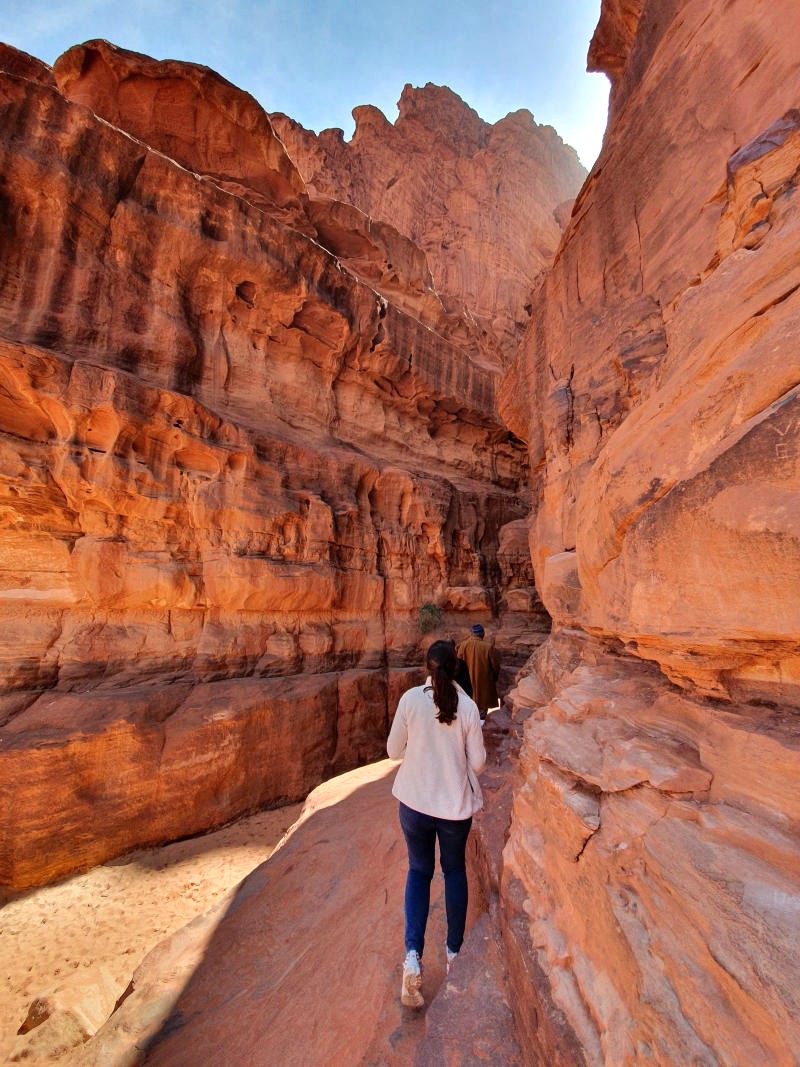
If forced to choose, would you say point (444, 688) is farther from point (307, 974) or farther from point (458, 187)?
point (458, 187)

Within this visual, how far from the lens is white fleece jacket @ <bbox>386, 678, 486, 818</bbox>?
7.87 feet

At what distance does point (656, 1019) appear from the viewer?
1.35 metres

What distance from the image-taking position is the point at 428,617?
11875 millimetres

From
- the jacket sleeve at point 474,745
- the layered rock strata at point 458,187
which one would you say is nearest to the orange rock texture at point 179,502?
the jacket sleeve at point 474,745

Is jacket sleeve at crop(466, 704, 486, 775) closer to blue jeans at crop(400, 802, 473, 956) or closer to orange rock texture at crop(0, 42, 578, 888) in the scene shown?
blue jeans at crop(400, 802, 473, 956)

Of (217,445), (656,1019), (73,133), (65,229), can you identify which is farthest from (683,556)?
(73,133)

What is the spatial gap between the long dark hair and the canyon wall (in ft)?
2.12

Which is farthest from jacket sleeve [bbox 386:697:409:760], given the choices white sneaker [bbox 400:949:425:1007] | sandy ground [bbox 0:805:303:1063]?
sandy ground [bbox 0:805:303:1063]

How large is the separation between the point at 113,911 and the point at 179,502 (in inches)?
246

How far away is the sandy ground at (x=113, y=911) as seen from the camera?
4.84 metres

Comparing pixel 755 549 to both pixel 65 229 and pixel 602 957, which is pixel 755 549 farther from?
pixel 65 229

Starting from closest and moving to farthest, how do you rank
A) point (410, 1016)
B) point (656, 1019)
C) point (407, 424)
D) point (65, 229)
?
point (656, 1019)
point (410, 1016)
point (65, 229)
point (407, 424)

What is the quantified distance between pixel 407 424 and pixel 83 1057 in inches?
543

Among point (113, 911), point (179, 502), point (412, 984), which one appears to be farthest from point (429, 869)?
point (179, 502)
